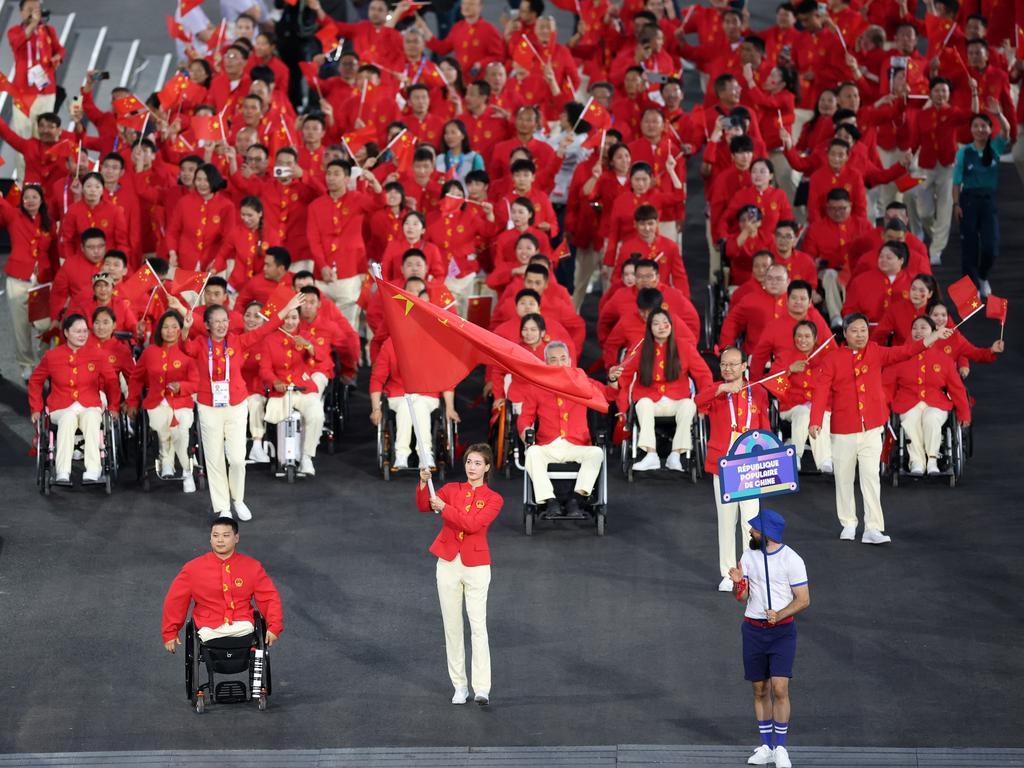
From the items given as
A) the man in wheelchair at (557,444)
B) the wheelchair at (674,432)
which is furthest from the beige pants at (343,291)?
the wheelchair at (674,432)

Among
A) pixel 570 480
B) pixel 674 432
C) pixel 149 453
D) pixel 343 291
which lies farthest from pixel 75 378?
pixel 674 432

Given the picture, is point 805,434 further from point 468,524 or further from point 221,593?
point 221,593

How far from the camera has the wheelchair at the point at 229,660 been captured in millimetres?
10492

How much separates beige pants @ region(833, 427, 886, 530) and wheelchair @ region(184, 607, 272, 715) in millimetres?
4578

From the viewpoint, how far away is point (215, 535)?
10.5 m

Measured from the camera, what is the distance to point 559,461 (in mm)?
13539

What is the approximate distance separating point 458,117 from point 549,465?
6251 mm

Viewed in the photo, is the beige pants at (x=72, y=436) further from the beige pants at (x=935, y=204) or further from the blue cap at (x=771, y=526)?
the beige pants at (x=935, y=204)

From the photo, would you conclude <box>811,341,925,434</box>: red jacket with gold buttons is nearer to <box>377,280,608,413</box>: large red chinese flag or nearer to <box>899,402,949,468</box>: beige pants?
<box>899,402,949,468</box>: beige pants

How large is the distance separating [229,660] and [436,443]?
167 inches

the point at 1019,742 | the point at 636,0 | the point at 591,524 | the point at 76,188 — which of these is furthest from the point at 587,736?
the point at 636,0

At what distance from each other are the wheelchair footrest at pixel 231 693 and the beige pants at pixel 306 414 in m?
4.17

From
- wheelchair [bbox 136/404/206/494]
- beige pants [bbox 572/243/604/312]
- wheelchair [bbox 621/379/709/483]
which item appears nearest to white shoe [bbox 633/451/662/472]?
wheelchair [bbox 621/379/709/483]

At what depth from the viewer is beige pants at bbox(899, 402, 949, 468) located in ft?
46.4
